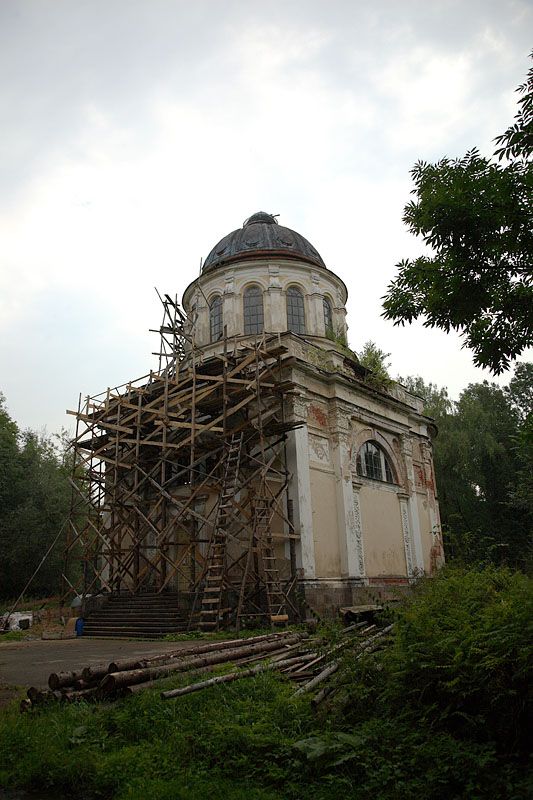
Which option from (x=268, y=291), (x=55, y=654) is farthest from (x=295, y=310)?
(x=55, y=654)

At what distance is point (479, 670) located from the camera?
16.1 feet

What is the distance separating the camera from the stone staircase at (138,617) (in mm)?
15086

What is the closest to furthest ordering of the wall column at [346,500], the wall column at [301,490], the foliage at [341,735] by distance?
the foliage at [341,735], the wall column at [301,490], the wall column at [346,500]

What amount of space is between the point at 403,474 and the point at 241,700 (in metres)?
17.8

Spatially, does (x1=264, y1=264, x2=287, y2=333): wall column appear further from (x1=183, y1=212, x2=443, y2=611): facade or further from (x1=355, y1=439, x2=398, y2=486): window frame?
(x1=355, y1=439, x2=398, y2=486): window frame

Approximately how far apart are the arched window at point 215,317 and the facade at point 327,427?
5cm

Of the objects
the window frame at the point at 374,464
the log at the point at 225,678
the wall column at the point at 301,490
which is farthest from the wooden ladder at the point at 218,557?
the log at the point at 225,678

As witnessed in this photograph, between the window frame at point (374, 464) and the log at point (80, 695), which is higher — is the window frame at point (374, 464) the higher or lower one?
the higher one

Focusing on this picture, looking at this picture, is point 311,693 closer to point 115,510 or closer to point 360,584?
point 360,584

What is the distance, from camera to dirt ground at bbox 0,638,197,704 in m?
8.55

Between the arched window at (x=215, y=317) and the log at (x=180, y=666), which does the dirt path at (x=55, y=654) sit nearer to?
the log at (x=180, y=666)

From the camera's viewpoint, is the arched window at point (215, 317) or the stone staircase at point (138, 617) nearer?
the stone staircase at point (138, 617)

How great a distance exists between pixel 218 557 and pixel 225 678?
8278mm

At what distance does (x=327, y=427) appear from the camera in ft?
64.0
